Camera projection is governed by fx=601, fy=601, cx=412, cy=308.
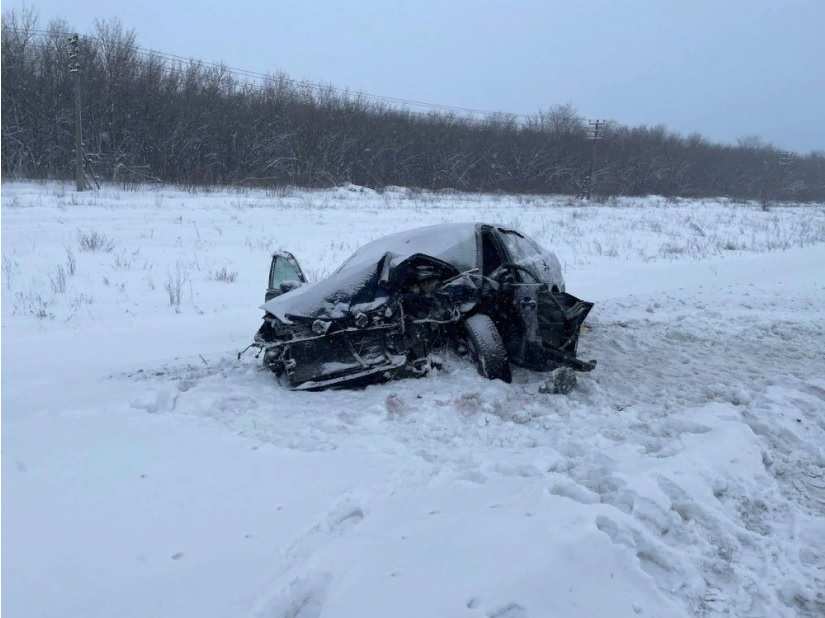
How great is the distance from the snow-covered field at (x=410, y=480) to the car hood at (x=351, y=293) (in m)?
0.66

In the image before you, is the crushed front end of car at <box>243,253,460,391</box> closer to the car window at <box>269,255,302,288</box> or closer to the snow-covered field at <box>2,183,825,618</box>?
the snow-covered field at <box>2,183,825,618</box>

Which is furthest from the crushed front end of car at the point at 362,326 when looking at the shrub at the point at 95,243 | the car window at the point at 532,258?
the shrub at the point at 95,243

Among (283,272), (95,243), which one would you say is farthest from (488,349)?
(95,243)

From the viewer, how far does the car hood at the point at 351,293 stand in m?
4.94

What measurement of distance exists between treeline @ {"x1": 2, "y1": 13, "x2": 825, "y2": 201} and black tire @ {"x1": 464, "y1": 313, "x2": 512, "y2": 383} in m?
25.7

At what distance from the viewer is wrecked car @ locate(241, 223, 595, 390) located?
4891mm

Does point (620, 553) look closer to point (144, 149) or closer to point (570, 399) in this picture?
point (570, 399)

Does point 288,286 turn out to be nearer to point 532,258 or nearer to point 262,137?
point 532,258

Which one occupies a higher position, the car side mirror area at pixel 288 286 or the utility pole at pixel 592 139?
the utility pole at pixel 592 139

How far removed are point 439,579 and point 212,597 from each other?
96 cm

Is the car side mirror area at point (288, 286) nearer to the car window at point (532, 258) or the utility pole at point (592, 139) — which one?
the car window at point (532, 258)

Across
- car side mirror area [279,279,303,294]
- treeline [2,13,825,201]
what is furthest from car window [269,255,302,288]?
treeline [2,13,825,201]

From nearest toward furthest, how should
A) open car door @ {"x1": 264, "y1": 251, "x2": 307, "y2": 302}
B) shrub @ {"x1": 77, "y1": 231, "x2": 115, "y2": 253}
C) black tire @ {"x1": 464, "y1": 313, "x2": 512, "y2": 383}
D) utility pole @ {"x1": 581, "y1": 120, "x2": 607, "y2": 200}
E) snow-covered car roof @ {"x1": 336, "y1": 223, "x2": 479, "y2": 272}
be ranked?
black tire @ {"x1": 464, "y1": 313, "x2": 512, "y2": 383} → snow-covered car roof @ {"x1": 336, "y1": 223, "x2": 479, "y2": 272} → open car door @ {"x1": 264, "y1": 251, "x2": 307, "y2": 302} → shrub @ {"x1": 77, "y1": 231, "x2": 115, "y2": 253} → utility pole @ {"x1": 581, "y1": 120, "x2": 607, "y2": 200}

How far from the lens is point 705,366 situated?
5.87 meters
